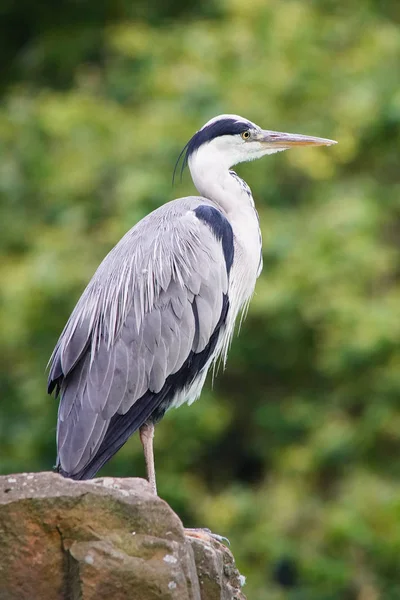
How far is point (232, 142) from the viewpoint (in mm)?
6488

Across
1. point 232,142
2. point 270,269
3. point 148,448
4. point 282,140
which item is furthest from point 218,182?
point 270,269

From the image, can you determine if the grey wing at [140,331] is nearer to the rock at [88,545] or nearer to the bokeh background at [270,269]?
the rock at [88,545]

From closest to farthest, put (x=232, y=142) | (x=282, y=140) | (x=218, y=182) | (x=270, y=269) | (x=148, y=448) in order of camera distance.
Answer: (x=148, y=448)
(x=218, y=182)
(x=232, y=142)
(x=282, y=140)
(x=270, y=269)

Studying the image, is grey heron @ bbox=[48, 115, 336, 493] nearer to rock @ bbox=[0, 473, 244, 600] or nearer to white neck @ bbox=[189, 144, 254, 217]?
white neck @ bbox=[189, 144, 254, 217]

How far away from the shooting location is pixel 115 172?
37.2ft

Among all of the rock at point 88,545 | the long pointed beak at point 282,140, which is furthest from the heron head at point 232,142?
the rock at point 88,545

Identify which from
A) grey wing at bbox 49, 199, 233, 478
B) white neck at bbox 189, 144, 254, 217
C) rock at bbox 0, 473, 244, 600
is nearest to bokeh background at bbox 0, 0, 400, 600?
white neck at bbox 189, 144, 254, 217

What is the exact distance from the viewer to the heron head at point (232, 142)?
21.0 feet

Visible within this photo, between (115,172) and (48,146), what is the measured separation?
1321 mm

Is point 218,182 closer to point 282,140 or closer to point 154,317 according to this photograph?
point 282,140

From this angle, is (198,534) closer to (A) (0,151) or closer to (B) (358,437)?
(B) (358,437)

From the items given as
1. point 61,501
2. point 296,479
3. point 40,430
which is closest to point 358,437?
point 296,479

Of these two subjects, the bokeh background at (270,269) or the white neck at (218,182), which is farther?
the bokeh background at (270,269)

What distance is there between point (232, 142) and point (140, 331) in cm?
129
